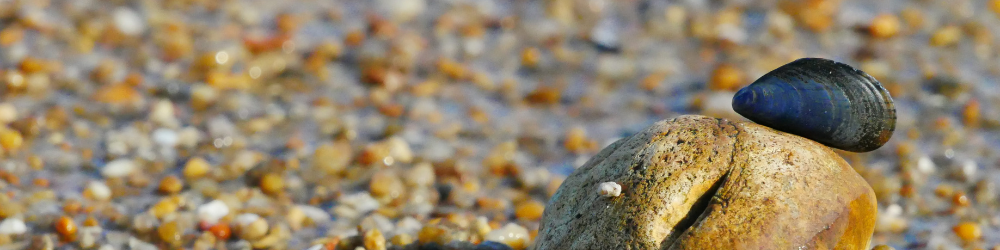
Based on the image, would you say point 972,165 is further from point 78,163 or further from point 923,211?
point 78,163

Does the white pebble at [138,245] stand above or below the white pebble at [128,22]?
below

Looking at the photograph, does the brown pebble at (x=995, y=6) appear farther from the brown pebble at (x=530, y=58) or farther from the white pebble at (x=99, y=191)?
the white pebble at (x=99, y=191)

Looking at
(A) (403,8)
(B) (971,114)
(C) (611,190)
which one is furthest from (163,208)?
(B) (971,114)

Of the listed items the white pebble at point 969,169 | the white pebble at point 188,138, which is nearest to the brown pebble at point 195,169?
the white pebble at point 188,138

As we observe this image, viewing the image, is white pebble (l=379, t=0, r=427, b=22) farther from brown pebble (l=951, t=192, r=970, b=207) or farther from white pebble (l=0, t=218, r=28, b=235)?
brown pebble (l=951, t=192, r=970, b=207)

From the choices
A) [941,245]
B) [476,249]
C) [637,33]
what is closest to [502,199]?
[476,249]

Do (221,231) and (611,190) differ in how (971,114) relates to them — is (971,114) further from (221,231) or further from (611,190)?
(221,231)
